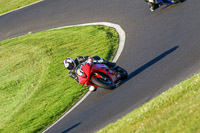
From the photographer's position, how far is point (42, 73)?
17.4 m

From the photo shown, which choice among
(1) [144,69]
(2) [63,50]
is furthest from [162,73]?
(2) [63,50]

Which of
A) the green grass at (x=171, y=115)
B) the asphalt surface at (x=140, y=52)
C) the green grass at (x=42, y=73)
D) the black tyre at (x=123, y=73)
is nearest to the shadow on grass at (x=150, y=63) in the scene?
the asphalt surface at (x=140, y=52)

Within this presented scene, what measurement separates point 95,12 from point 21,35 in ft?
16.3

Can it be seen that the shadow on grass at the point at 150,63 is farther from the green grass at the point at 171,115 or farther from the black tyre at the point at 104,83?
the green grass at the point at 171,115

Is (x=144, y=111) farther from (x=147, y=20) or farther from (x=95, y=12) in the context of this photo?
(x=95, y=12)

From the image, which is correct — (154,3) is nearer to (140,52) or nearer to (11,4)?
(140,52)

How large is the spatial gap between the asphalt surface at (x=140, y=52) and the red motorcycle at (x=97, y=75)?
0.43 metres

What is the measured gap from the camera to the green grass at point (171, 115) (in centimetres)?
670

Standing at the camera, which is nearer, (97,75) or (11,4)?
(97,75)

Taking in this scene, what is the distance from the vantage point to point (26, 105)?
15195 mm

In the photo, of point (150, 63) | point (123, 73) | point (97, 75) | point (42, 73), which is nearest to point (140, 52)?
point (150, 63)

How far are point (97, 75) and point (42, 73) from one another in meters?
5.99

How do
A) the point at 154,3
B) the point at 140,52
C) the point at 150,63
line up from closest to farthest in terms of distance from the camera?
the point at 150,63
the point at 140,52
the point at 154,3

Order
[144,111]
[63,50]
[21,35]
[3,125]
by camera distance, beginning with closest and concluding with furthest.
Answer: [144,111]
[3,125]
[63,50]
[21,35]
